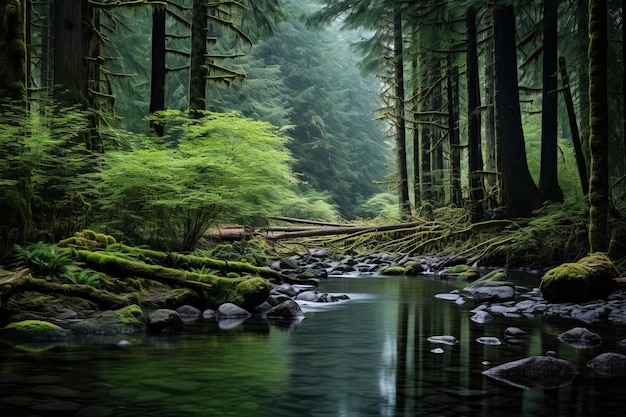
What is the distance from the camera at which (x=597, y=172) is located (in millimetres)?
9117

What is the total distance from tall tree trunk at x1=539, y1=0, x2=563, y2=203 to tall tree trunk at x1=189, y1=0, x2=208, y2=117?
24.1 feet

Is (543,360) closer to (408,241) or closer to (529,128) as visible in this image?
(408,241)

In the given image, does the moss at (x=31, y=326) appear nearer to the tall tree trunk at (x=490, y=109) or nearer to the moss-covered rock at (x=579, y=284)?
the moss-covered rock at (x=579, y=284)

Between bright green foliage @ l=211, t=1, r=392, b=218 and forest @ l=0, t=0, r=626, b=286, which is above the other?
bright green foliage @ l=211, t=1, r=392, b=218

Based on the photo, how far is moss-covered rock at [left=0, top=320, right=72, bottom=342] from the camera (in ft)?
17.9

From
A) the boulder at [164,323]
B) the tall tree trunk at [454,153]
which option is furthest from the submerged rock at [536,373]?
the tall tree trunk at [454,153]

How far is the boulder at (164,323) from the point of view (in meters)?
6.08

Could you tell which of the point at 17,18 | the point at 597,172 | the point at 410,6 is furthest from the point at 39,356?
the point at 410,6

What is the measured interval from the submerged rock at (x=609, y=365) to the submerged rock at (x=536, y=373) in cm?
21

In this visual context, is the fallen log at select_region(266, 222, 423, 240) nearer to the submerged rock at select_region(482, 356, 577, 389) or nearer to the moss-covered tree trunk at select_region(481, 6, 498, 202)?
the moss-covered tree trunk at select_region(481, 6, 498, 202)

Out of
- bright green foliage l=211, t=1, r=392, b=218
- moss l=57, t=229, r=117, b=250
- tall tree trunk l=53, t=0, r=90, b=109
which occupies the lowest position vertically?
moss l=57, t=229, r=117, b=250

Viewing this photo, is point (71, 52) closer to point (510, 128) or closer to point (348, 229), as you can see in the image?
point (348, 229)

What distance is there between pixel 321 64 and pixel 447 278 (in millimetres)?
32106

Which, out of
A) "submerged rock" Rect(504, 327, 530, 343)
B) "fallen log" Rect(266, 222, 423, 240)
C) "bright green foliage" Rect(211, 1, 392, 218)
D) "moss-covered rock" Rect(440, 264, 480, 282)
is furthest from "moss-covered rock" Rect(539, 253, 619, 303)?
"bright green foliage" Rect(211, 1, 392, 218)
